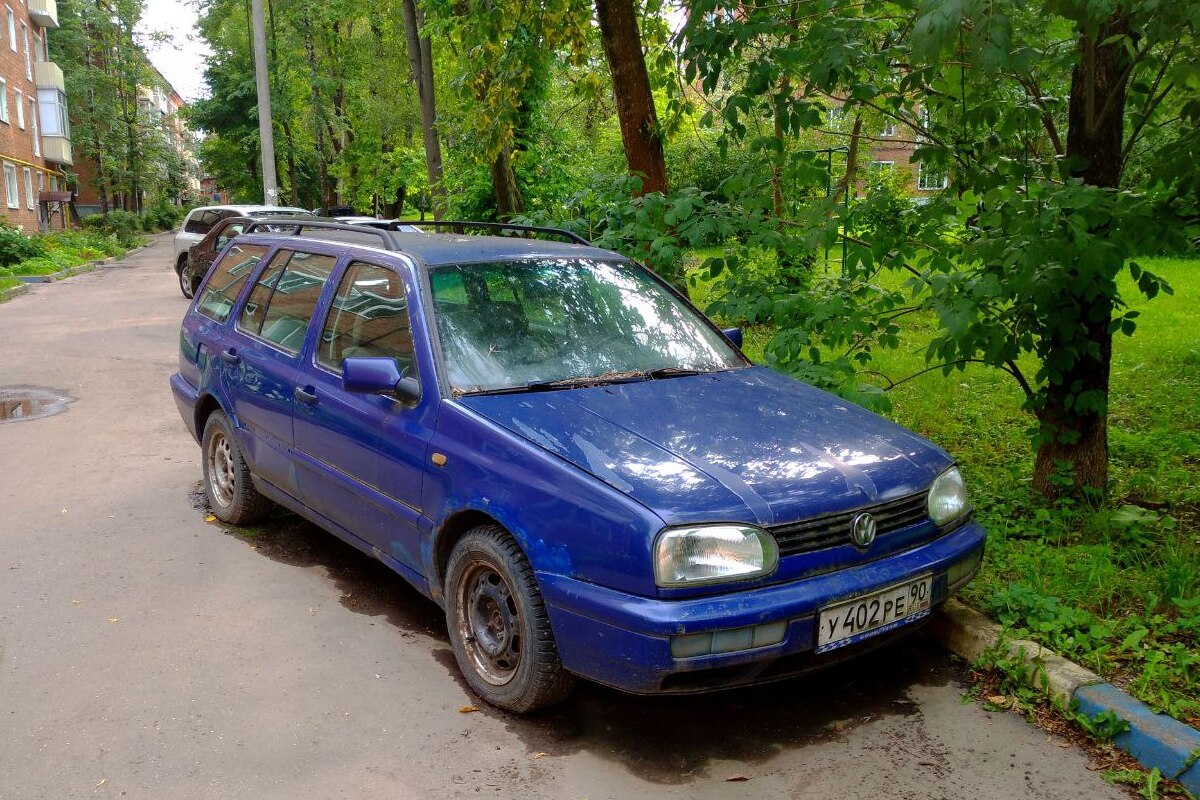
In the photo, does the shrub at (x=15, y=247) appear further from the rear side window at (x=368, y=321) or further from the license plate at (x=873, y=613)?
the license plate at (x=873, y=613)

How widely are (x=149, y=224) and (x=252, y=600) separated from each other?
6085cm

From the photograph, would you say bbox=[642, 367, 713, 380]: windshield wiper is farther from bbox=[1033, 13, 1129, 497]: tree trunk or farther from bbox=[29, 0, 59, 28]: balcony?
bbox=[29, 0, 59, 28]: balcony

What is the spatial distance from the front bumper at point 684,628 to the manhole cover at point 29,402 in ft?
24.4

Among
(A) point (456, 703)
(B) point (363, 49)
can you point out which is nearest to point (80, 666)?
(A) point (456, 703)

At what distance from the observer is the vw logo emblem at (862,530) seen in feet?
11.6

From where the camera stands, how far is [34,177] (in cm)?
4184

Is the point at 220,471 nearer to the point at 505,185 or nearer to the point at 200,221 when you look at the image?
the point at 505,185

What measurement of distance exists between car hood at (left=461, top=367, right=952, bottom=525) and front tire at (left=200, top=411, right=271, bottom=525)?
2.36 meters

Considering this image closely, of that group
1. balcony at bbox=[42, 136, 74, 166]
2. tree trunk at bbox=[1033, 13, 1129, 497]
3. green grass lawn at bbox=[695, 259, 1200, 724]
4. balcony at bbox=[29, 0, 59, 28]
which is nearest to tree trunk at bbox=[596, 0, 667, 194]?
green grass lawn at bbox=[695, 259, 1200, 724]

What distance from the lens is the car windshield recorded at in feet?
14.0

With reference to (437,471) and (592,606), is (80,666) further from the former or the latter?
(592,606)

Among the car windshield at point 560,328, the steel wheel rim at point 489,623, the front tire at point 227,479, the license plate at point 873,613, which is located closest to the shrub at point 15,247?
the front tire at point 227,479

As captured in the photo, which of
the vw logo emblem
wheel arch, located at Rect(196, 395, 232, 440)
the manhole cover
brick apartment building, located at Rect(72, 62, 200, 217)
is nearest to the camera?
the vw logo emblem

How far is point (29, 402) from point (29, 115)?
38647 millimetres
